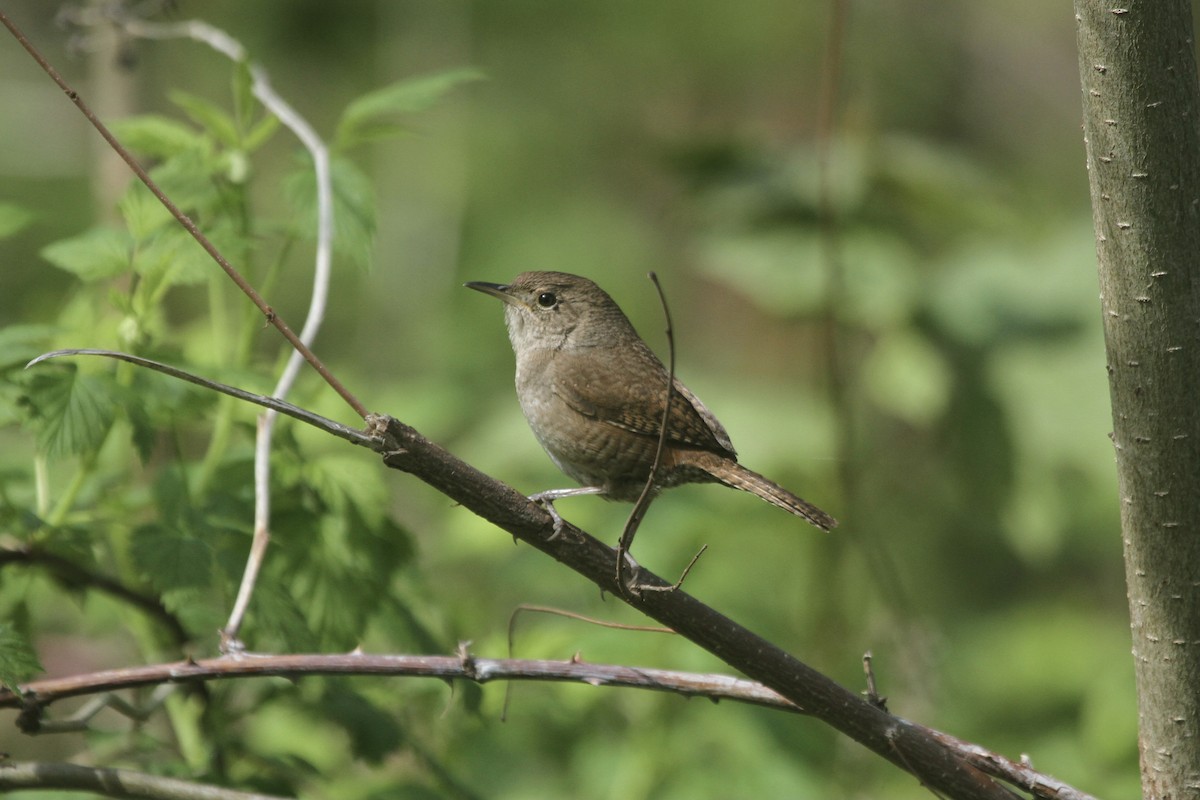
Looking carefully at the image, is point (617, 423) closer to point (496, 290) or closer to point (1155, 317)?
point (496, 290)

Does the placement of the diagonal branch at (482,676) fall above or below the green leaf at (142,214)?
below

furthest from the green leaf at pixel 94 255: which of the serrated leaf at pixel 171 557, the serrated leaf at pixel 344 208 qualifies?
the serrated leaf at pixel 171 557

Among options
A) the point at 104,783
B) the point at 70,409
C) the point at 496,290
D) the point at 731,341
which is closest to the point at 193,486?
the point at 70,409

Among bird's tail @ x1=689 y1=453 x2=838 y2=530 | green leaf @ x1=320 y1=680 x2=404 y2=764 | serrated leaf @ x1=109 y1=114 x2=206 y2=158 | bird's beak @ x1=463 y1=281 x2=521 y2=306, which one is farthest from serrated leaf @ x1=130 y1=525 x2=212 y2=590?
bird's beak @ x1=463 y1=281 x2=521 y2=306

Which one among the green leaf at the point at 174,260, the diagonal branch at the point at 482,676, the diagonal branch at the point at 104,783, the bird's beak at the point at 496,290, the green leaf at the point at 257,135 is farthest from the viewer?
the bird's beak at the point at 496,290

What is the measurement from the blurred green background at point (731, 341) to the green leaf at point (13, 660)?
624 mm

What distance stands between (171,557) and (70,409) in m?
0.33

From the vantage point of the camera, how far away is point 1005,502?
4.37 meters

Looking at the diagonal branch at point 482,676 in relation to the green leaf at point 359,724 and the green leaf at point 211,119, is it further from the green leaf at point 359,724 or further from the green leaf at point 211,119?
the green leaf at point 211,119

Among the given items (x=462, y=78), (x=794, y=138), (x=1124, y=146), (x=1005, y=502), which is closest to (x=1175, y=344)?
(x=1124, y=146)

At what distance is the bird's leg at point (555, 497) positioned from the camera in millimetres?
1829

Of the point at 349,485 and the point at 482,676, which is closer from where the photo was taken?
the point at 482,676

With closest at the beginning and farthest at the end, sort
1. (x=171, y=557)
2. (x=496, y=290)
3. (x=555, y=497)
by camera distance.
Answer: (x=171, y=557) → (x=555, y=497) → (x=496, y=290)

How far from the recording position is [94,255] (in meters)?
2.41
